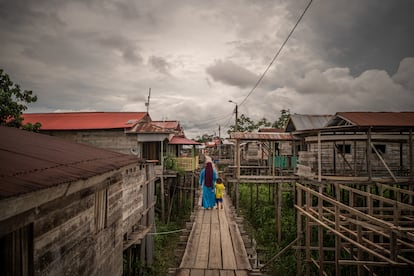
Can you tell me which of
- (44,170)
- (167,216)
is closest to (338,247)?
(44,170)

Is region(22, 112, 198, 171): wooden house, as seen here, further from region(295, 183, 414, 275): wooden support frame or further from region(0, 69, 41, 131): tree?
region(295, 183, 414, 275): wooden support frame

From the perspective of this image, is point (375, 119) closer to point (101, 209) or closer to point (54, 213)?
point (101, 209)

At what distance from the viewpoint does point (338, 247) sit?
6.23 metres

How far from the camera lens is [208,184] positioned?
10.2 metres

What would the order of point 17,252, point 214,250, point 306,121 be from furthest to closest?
point 306,121 < point 214,250 < point 17,252

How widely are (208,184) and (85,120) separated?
39.1 feet

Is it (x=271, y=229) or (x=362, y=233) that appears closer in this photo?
(x=362, y=233)

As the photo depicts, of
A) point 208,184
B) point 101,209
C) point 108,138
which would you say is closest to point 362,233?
point 208,184

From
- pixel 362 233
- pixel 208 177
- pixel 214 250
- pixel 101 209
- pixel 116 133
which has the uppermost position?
pixel 116 133

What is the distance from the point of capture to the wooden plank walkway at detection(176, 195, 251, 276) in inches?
214

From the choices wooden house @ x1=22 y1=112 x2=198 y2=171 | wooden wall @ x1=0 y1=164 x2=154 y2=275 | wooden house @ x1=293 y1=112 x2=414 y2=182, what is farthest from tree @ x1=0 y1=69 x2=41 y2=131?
wooden house @ x1=293 y1=112 x2=414 y2=182

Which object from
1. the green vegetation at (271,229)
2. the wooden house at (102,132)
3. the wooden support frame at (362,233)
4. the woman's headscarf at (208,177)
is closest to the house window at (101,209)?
the wooden support frame at (362,233)

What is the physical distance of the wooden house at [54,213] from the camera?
79.7 inches

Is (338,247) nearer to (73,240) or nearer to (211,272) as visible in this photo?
(211,272)
